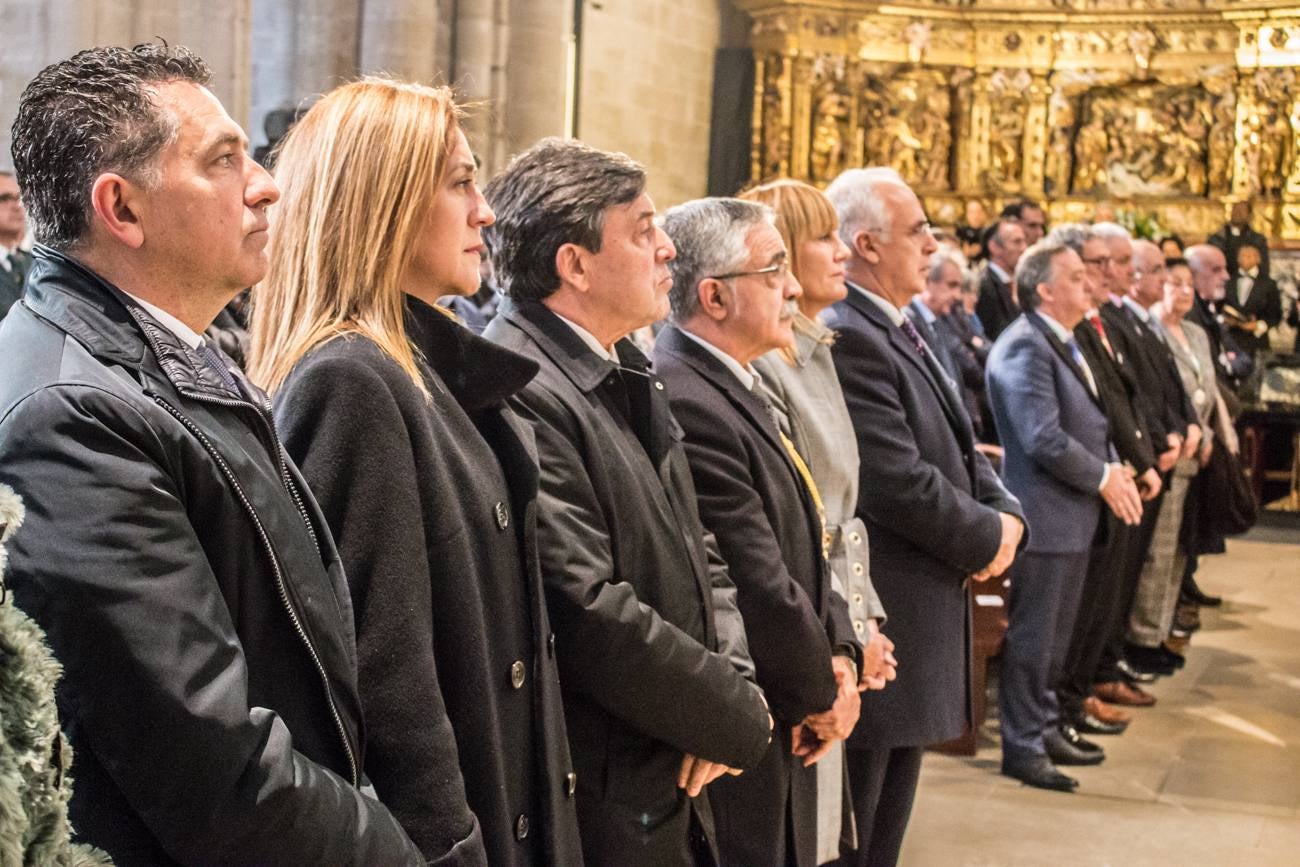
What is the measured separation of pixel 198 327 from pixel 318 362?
0.93ft

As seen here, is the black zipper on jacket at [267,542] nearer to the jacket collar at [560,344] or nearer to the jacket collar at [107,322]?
the jacket collar at [107,322]

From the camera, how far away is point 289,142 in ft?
7.89

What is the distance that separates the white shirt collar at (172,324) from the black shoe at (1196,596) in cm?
769

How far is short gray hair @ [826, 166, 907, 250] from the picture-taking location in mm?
4355

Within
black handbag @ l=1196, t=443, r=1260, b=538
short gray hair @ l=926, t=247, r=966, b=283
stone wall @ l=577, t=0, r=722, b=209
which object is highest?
stone wall @ l=577, t=0, r=722, b=209

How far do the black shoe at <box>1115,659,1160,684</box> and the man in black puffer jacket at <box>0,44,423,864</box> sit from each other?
5.80 metres

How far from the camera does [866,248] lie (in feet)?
14.3

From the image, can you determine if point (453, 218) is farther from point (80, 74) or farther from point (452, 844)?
point (452, 844)

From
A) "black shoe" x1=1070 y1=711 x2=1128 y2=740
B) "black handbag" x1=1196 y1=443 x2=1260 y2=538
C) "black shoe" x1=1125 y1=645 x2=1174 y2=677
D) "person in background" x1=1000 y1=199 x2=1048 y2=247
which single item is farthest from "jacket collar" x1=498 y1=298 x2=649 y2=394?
"person in background" x1=1000 y1=199 x2=1048 y2=247

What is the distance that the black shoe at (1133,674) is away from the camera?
720 centimetres

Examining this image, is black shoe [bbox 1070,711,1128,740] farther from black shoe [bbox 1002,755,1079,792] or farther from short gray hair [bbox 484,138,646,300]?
short gray hair [bbox 484,138,646,300]

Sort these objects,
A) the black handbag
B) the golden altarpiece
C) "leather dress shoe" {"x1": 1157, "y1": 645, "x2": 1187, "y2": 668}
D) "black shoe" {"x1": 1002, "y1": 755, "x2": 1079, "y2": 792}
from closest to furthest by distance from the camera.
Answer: "black shoe" {"x1": 1002, "y1": 755, "x2": 1079, "y2": 792}, "leather dress shoe" {"x1": 1157, "y1": 645, "x2": 1187, "y2": 668}, the black handbag, the golden altarpiece

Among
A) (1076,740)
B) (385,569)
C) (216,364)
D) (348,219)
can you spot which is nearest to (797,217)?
(348,219)

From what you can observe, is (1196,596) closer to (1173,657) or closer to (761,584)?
(1173,657)
